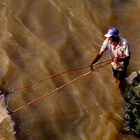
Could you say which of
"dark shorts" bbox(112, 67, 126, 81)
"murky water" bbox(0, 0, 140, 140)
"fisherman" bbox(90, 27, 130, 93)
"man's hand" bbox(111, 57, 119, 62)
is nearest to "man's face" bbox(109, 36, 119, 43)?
"fisherman" bbox(90, 27, 130, 93)

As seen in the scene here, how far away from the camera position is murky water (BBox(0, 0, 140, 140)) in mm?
10930

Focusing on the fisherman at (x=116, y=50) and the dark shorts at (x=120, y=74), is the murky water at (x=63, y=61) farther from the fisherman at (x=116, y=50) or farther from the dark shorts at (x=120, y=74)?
the fisherman at (x=116, y=50)

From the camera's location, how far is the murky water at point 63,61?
1093 centimetres

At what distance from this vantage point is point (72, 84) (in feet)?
39.4

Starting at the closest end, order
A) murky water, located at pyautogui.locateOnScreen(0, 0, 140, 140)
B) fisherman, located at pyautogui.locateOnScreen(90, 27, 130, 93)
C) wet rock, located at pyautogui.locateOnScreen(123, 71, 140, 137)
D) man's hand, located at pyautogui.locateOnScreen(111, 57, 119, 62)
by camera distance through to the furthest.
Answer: wet rock, located at pyautogui.locateOnScreen(123, 71, 140, 137) < murky water, located at pyautogui.locateOnScreen(0, 0, 140, 140) < fisherman, located at pyautogui.locateOnScreen(90, 27, 130, 93) < man's hand, located at pyautogui.locateOnScreen(111, 57, 119, 62)

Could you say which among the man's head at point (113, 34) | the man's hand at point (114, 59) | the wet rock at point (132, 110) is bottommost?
the wet rock at point (132, 110)

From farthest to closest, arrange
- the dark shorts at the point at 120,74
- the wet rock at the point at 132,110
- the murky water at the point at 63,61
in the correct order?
the dark shorts at the point at 120,74 → the murky water at the point at 63,61 → the wet rock at the point at 132,110

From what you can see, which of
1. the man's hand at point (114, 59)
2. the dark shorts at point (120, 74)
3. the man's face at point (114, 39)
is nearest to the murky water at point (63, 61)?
the dark shorts at point (120, 74)

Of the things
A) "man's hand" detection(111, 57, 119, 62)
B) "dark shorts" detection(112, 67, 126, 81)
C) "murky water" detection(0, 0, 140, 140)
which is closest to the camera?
"murky water" detection(0, 0, 140, 140)

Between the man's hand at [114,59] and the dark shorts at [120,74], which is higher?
the man's hand at [114,59]

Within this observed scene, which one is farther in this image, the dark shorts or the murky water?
the dark shorts

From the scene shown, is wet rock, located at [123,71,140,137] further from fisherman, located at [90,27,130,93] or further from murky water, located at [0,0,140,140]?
fisherman, located at [90,27,130,93]

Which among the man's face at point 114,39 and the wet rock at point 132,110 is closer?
the wet rock at point 132,110

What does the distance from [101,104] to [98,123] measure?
63cm
